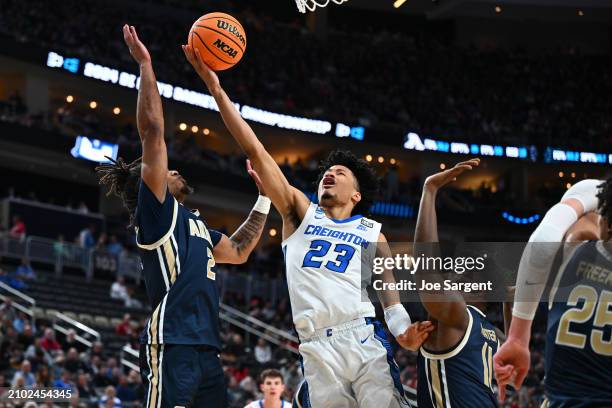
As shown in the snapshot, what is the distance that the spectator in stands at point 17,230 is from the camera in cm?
2405

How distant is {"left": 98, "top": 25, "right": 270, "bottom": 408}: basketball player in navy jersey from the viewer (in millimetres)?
6199

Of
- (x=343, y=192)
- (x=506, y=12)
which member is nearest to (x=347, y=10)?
(x=506, y=12)

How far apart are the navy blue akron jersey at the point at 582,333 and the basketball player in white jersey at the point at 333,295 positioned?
1.39 meters

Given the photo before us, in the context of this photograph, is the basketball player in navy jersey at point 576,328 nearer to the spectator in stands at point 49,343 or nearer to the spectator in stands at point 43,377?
the spectator in stands at point 43,377

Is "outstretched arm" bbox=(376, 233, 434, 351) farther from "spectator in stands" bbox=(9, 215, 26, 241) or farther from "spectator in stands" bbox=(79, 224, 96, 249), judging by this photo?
"spectator in stands" bbox=(79, 224, 96, 249)

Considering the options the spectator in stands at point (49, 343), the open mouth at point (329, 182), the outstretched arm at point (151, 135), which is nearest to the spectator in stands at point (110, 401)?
the spectator in stands at point (49, 343)

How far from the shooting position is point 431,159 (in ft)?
135

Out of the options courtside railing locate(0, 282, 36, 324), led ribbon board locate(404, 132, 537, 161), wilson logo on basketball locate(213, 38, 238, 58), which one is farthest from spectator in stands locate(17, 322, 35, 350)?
led ribbon board locate(404, 132, 537, 161)

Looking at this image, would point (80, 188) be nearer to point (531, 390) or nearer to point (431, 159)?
point (431, 159)

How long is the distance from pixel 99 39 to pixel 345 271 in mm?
28964

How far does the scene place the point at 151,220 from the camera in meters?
6.48

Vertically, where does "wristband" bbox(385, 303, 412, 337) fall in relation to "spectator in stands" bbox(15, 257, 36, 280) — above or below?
below

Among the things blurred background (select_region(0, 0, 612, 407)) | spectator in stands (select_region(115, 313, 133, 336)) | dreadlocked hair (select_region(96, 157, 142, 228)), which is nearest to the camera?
dreadlocked hair (select_region(96, 157, 142, 228))

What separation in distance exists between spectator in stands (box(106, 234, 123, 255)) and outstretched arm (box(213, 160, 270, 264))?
18.4m
